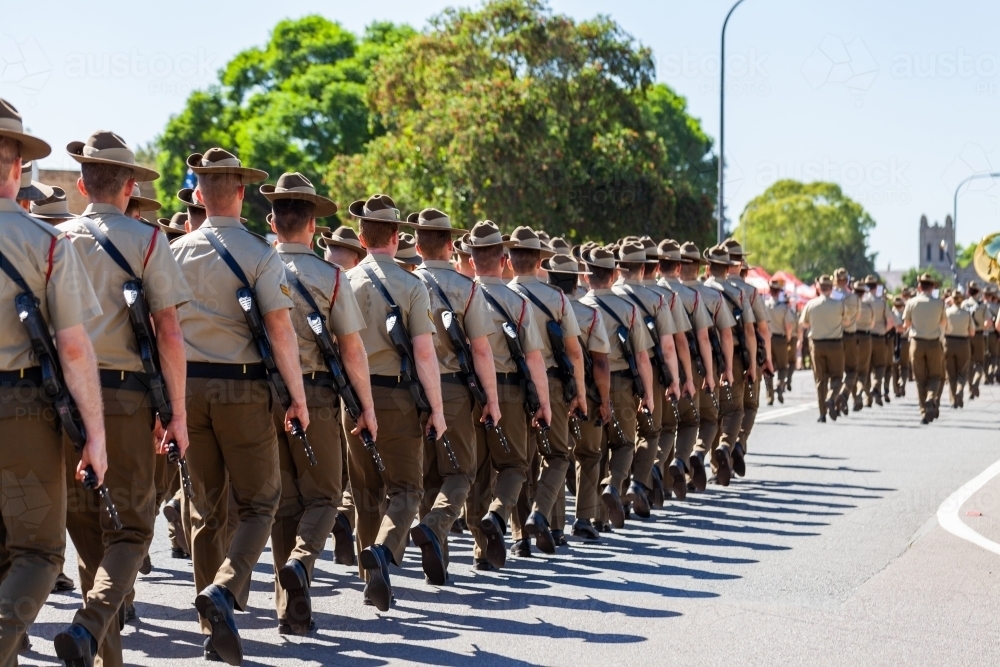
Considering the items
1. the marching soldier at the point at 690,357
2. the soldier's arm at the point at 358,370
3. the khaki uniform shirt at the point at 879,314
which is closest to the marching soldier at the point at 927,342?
the khaki uniform shirt at the point at 879,314

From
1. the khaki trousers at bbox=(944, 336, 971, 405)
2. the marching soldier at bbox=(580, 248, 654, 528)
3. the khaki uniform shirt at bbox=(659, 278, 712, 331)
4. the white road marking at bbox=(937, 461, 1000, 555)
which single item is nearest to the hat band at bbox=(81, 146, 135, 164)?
the marching soldier at bbox=(580, 248, 654, 528)

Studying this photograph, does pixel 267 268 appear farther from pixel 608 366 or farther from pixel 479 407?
pixel 608 366

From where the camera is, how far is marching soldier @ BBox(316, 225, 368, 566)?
8.92 meters

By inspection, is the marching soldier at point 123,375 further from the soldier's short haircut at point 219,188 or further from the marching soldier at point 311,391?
the marching soldier at point 311,391

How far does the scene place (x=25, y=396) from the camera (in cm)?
470

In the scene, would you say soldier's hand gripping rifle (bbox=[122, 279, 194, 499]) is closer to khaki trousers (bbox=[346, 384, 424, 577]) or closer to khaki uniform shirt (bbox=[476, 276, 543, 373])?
khaki trousers (bbox=[346, 384, 424, 577])

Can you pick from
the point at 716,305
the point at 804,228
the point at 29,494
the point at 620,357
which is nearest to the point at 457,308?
the point at 620,357

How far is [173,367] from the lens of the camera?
5469 millimetres

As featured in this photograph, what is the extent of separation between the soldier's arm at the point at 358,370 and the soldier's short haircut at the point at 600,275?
3700 mm

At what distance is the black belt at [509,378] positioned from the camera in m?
8.87

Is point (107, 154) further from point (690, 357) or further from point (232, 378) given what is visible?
point (690, 357)

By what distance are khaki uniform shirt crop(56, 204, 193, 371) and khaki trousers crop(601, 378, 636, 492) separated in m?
5.33

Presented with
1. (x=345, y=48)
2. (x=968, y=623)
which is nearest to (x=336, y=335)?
(x=968, y=623)

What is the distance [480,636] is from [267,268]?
2.00 metres
